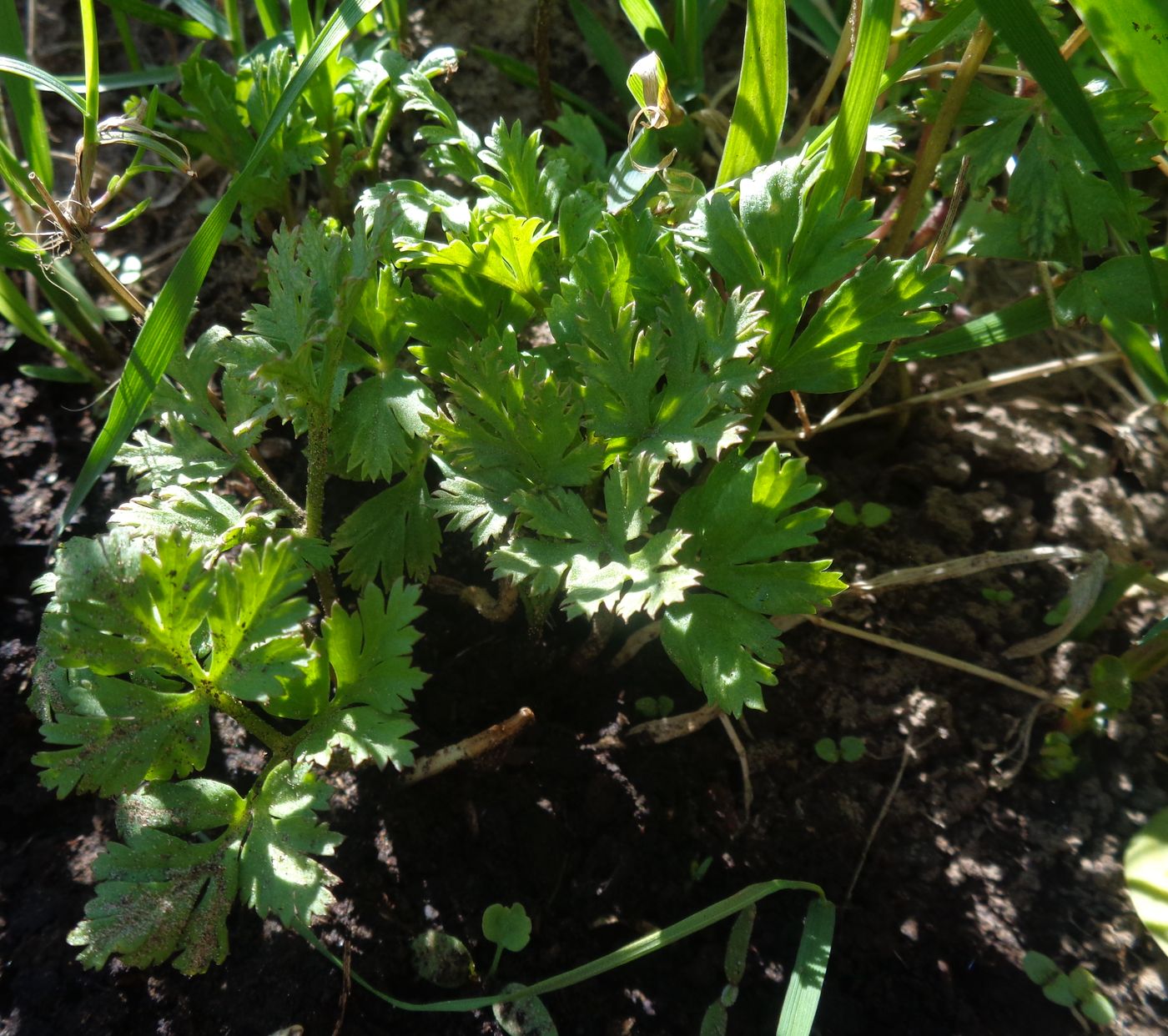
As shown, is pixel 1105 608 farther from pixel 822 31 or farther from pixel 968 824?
pixel 822 31

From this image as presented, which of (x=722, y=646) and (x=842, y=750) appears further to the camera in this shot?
(x=842, y=750)

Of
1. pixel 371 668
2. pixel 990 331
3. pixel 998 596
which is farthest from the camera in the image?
pixel 998 596

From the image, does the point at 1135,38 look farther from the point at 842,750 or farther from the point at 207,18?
the point at 207,18

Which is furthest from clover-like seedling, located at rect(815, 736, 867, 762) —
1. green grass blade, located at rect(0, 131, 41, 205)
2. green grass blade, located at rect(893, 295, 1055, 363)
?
green grass blade, located at rect(0, 131, 41, 205)

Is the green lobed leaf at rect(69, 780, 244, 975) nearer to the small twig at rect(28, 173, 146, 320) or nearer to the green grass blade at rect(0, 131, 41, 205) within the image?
the small twig at rect(28, 173, 146, 320)

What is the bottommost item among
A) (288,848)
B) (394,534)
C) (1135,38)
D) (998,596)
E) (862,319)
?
(288,848)

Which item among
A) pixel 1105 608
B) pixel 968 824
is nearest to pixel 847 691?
pixel 968 824

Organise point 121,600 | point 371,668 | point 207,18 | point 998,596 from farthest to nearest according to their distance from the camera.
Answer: point 207,18 → point 998,596 → point 371,668 → point 121,600

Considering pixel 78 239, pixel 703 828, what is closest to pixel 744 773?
pixel 703 828

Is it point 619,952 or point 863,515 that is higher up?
point 863,515
